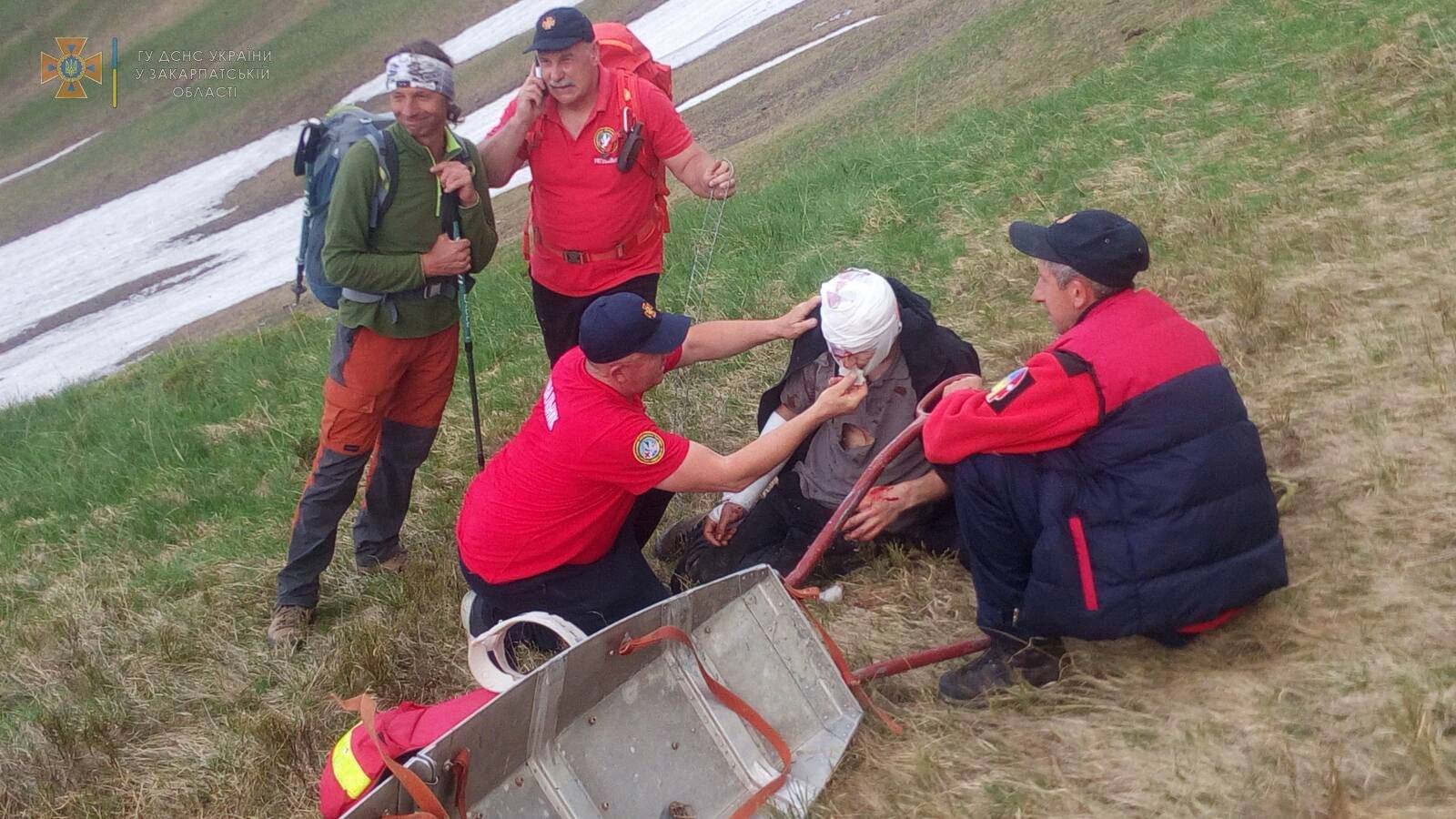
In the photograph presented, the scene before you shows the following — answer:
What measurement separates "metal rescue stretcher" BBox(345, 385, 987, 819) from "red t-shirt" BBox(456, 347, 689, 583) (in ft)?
1.85

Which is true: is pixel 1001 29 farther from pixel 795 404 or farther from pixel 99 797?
pixel 99 797

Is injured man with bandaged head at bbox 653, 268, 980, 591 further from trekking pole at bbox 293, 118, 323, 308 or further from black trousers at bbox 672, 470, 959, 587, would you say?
trekking pole at bbox 293, 118, 323, 308

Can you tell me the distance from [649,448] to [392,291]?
1691 mm

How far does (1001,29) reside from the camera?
1577cm

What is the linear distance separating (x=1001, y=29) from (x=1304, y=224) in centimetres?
1056

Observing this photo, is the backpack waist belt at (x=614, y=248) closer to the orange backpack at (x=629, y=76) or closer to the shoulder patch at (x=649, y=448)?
the orange backpack at (x=629, y=76)

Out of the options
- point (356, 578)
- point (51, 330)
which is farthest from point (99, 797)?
point (51, 330)

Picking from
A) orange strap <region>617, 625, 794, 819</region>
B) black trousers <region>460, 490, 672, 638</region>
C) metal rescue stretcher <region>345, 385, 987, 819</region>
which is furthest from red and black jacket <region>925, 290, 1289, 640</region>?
black trousers <region>460, 490, 672, 638</region>

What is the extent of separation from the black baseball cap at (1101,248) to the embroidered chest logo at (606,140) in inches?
102

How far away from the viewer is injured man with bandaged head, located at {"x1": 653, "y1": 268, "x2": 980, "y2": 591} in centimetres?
441

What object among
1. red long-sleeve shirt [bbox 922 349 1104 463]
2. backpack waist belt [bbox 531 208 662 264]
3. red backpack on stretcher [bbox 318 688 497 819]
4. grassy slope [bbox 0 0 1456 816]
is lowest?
grassy slope [bbox 0 0 1456 816]

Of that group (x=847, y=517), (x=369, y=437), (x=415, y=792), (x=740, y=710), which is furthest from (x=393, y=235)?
(x=415, y=792)

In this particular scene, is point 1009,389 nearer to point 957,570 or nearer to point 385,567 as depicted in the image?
point 957,570

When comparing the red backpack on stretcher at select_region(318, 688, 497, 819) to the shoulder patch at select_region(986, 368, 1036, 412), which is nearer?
the red backpack on stretcher at select_region(318, 688, 497, 819)
